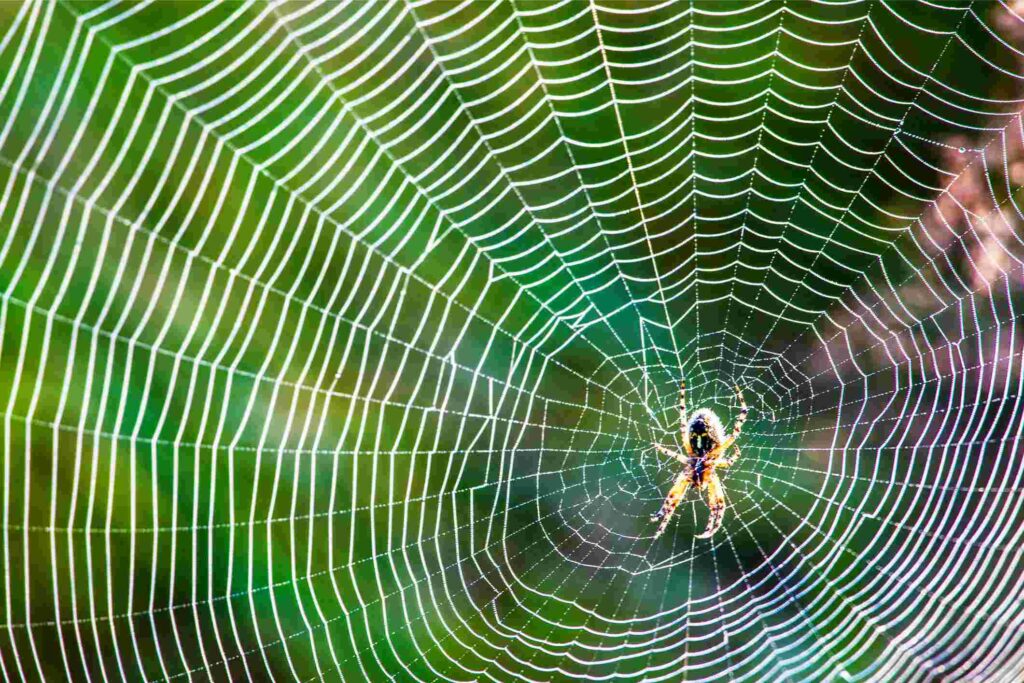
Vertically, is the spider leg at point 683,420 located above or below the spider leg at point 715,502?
above

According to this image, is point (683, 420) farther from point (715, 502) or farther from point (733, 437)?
point (715, 502)

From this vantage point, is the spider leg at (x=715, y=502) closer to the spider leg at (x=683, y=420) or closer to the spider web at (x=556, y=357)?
the spider leg at (x=683, y=420)

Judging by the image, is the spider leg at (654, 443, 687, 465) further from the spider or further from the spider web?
the spider web

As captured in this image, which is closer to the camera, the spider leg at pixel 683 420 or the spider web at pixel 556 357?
the spider web at pixel 556 357

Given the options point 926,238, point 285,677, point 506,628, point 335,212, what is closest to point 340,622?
point 285,677

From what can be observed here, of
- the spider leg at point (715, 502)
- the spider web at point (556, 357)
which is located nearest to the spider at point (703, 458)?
the spider leg at point (715, 502)

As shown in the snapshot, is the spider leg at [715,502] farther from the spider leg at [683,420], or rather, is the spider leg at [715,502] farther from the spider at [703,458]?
the spider leg at [683,420]

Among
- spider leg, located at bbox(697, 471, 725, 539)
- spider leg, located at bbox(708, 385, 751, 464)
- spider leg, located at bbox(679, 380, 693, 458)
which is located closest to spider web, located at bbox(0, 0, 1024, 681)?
spider leg, located at bbox(679, 380, 693, 458)

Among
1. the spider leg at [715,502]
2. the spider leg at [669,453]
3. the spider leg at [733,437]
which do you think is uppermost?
A: the spider leg at [733,437]
